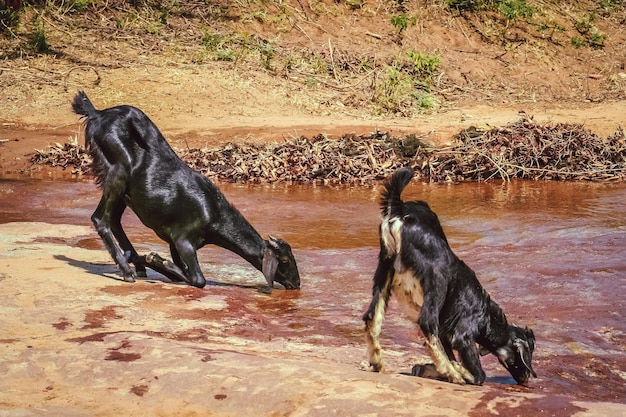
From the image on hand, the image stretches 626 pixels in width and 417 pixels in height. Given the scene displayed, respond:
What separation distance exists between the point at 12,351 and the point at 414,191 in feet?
30.0

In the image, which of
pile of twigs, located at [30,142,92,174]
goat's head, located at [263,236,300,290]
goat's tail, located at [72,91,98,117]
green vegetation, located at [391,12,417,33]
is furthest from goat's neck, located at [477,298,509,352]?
green vegetation, located at [391,12,417,33]

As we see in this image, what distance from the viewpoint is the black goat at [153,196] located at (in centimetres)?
809

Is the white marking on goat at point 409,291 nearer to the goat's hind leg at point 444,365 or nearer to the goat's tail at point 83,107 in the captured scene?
the goat's hind leg at point 444,365

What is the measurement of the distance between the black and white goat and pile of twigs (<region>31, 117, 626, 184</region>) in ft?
27.6

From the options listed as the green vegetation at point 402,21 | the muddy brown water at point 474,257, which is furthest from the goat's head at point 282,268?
the green vegetation at point 402,21

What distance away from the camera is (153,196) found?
812cm

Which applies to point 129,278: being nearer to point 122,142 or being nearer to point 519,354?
point 122,142

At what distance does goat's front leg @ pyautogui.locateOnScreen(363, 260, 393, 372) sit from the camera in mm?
5496

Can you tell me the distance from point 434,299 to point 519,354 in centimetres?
66

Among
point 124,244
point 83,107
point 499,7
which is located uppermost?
point 499,7

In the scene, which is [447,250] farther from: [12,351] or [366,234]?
[366,234]

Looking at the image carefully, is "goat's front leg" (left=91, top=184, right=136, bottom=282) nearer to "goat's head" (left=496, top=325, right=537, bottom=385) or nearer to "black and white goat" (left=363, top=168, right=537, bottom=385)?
"black and white goat" (left=363, top=168, right=537, bottom=385)

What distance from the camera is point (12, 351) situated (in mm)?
5020

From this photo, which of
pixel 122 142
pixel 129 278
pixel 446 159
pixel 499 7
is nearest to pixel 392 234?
pixel 129 278
